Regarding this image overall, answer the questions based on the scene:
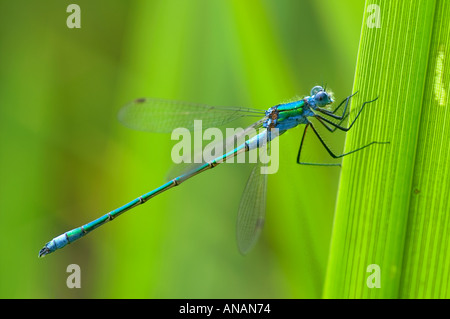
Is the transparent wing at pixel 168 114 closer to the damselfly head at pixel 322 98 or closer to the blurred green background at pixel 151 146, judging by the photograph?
the blurred green background at pixel 151 146

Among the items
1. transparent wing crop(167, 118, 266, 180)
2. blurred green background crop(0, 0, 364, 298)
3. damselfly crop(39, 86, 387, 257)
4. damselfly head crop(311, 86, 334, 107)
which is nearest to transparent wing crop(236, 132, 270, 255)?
damselfly crop(39, 86, 387, 257)

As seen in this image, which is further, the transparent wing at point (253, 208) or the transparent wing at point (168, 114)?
the transparent wing at point (168, 114)

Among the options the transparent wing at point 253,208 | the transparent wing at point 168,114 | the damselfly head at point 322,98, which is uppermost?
the damselfly head at point 322,98

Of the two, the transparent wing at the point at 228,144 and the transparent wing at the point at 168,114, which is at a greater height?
the transparent wing at the point at 168,114

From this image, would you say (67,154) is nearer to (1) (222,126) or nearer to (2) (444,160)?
(1) (222,126)

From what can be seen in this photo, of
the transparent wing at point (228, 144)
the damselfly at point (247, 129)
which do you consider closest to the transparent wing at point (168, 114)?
the damselfly at point (247, 129)

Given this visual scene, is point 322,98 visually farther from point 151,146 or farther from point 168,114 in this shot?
point 151,146

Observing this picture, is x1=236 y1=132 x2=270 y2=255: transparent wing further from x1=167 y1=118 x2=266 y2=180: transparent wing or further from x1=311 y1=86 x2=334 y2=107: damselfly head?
x1=311 y1=86 x2=334 y2=107: damselfly head
